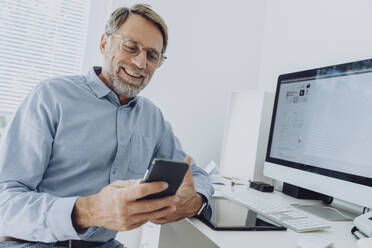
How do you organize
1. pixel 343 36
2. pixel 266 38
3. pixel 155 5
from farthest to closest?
pixel 266 38 → pixel 155 5 → pixel 343 36

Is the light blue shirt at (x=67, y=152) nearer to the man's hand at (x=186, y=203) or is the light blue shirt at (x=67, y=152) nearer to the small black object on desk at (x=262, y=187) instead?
the man's hand at (x=186, y=203)

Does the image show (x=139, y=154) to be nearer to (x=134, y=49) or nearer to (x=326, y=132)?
(x=134, y=49)

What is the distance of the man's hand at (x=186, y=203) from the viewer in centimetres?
83

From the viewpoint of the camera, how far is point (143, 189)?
1.86 feet

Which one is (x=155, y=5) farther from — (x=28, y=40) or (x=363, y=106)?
(x=363, y=106)

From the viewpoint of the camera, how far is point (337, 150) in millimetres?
972

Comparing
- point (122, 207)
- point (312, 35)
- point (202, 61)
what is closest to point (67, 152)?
point (122, 207)

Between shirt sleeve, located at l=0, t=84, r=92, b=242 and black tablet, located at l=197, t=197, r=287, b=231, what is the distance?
0.35m

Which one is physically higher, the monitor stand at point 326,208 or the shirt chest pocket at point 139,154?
the shirt chest pocket at point 139,154

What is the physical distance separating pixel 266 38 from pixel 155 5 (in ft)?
2.61

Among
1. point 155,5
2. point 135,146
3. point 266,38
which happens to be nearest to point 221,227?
point 135,146

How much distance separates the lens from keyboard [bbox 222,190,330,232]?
0.80 m

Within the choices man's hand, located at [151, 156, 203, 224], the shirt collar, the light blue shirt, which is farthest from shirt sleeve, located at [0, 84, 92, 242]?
man's hand, located at [151, 156, 203, 224]

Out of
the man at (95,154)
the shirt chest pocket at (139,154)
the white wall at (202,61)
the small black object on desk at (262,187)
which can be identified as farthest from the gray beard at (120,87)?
the small black object on desk at (262,187)
